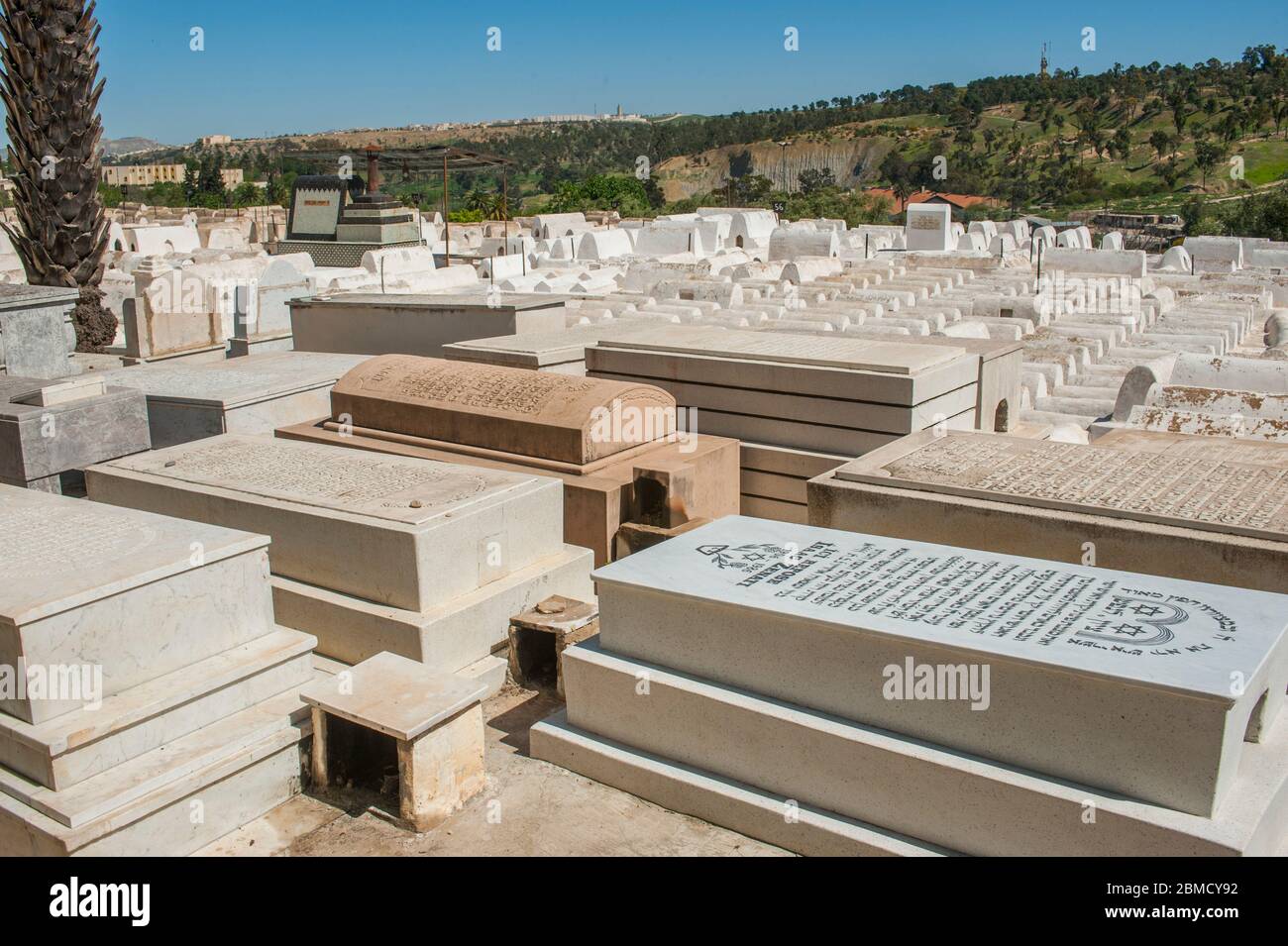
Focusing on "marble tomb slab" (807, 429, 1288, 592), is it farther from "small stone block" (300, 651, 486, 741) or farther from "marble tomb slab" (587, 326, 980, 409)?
"small stone block" (300, 651, 486, 741)

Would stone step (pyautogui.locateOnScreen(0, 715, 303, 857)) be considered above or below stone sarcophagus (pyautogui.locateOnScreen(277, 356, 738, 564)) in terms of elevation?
below

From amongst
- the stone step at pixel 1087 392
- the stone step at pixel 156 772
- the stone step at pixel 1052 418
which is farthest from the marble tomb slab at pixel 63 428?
the stone step at pixel 1087 392

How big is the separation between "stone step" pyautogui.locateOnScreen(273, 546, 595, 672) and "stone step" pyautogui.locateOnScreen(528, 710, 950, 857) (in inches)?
31.5

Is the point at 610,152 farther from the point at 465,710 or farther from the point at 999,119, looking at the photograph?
the point at 465,710

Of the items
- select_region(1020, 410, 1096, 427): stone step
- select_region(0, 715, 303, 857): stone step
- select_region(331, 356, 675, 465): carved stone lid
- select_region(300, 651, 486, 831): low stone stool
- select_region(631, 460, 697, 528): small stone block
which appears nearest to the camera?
select_region(0, 715, 303, 857): stone step

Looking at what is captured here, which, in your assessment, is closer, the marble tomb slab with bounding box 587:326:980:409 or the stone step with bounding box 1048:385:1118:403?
the marble tomb slab with bounding box 587:326:980:409

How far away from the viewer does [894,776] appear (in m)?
3.98

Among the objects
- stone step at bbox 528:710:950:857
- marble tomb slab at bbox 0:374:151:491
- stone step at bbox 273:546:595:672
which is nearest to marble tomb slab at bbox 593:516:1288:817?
stone step at bbox 528:710:950:857

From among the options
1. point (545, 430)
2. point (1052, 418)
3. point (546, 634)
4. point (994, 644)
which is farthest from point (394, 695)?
point (1052, 418)

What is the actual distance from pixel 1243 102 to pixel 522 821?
247ft

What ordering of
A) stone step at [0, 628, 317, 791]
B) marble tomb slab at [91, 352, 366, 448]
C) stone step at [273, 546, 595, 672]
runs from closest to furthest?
stone step at [0, 628, 317, 791]
stone step at [273, 546, 595, 672]
marble tomb slab at [91, 352, 366, 448]

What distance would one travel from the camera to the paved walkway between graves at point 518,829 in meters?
4.27

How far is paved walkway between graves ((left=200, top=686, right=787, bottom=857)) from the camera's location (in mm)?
4266

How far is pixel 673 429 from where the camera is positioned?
25.4 feet
